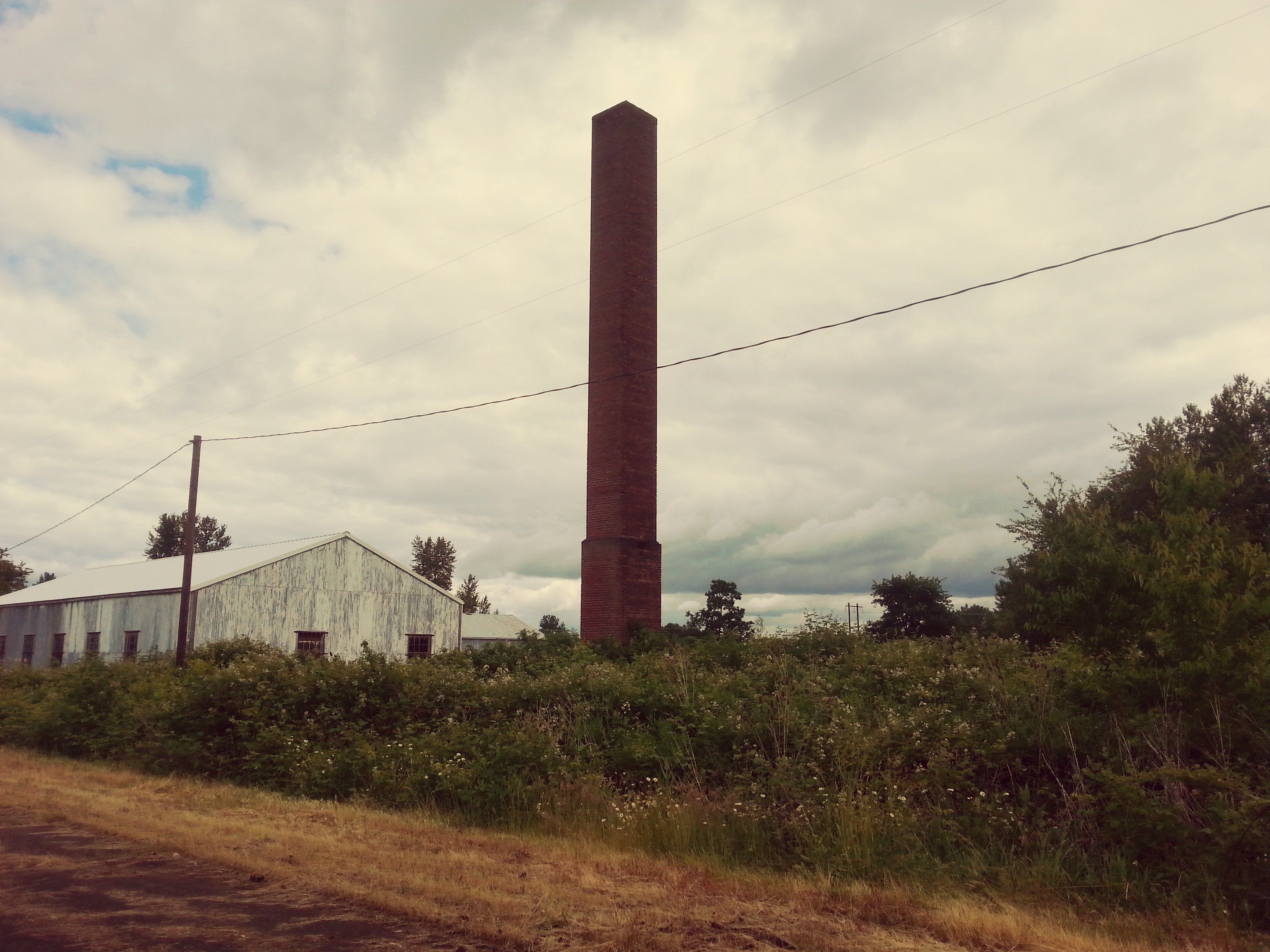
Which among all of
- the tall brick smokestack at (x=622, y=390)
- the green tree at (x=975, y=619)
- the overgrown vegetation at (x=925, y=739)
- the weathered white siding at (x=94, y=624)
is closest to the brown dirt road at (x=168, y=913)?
the overgrown vegetation at (x=925, y=739)

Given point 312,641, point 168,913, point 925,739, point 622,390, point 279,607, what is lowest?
point 168,913

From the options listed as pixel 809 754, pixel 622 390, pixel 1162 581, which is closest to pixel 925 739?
pixel 809 754

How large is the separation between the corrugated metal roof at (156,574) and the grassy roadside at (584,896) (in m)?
24.3

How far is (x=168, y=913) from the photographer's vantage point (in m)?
6.89

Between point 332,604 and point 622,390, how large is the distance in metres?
17.7

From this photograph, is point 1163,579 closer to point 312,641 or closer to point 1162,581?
point 1162,581

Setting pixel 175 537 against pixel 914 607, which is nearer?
pixel 914 607

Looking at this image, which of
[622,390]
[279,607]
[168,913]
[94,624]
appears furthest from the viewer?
[94,624]

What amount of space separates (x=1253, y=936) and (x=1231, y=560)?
11.9 feet

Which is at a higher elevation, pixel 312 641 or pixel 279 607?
pixel 279 607

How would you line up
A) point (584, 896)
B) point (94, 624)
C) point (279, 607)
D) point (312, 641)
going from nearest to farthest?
point (584, 896) < point (279, 607) < point (312, 641) < point (94, 624)

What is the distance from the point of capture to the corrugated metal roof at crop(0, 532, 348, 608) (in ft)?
112

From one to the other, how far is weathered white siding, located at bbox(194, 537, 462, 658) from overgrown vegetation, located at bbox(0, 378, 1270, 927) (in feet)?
54.3

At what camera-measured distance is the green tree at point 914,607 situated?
47.8 meters
